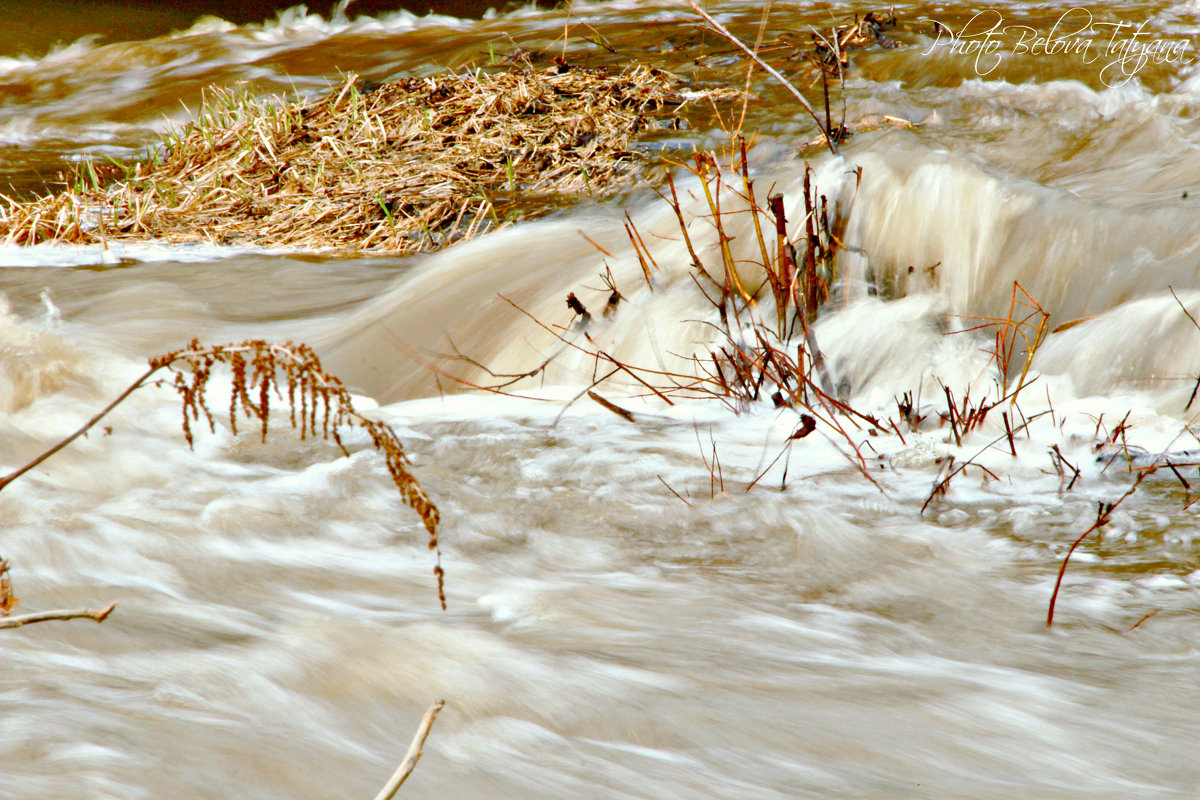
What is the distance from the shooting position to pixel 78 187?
6.49 meters

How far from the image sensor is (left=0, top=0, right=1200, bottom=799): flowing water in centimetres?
150

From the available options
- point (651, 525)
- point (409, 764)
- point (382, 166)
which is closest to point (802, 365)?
point (651, 525)

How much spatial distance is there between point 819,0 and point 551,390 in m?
8.27

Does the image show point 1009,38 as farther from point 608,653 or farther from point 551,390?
point 608,653

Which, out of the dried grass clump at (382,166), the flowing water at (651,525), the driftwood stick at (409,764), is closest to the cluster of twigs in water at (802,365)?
the flowing water at (651,525)

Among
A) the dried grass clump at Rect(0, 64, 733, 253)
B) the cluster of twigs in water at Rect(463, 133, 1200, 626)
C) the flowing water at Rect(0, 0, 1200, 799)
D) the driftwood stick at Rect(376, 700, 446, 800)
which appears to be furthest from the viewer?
the dried grass clump at Rect(0, 64, 733, 253)

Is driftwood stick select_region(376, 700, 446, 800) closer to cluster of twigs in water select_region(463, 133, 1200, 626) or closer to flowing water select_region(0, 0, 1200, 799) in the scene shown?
flowing water select_region(0, 0, 1200, 799)

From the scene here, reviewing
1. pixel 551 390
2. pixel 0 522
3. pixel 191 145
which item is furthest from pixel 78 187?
pixel 0 522

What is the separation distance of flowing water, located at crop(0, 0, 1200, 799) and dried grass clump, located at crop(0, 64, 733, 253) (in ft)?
1.18

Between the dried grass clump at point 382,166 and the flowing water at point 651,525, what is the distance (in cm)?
36

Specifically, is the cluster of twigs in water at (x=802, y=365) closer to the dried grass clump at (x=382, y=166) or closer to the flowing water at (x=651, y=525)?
the flowing water at (x=651, y=525)

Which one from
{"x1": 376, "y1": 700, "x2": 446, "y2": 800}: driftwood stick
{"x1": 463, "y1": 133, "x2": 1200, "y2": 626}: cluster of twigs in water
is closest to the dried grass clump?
{"x1": 463, "y1": 133, "x2": 1200, "y2": 626}: cluster of twigs in water

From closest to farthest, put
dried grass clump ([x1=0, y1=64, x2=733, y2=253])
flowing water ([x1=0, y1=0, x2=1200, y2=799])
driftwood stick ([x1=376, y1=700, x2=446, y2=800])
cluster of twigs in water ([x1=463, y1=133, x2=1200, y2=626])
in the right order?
driftwood stick ([x1=376, y1=700, x2=446, y2=800]), flowing water ([x1=0, y1=0, x2=1200, y2=799]), cluster of twigs in water ([x1=463, y1=133, x2=1200, y2=626]), dried grass clump ([x1=0, y1=64, x2=733, y2=253])

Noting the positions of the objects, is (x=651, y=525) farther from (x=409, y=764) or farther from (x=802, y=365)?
(x=409, y=764)
